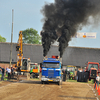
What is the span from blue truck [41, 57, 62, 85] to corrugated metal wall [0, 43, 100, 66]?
113 ft

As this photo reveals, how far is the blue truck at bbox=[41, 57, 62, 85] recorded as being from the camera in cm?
2666

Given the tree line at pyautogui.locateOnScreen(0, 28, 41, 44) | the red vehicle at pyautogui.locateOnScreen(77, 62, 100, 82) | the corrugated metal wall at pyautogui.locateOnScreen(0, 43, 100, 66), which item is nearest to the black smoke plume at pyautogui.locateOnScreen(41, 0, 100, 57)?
the red vehicle at pyautogui.locateOnScreen(77, 62, 100, 82)

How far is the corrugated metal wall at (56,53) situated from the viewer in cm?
Result: 6184

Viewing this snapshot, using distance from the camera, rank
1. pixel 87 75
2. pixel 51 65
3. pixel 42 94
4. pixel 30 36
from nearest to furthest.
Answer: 1. pixel 42 94
2. pixel 51 65
3. pixel 87 75
4. pixel 30 36

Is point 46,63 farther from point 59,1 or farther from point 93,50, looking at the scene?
point 93,50

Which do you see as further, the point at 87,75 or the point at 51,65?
the point at 87,75

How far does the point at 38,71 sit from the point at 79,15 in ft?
41.2

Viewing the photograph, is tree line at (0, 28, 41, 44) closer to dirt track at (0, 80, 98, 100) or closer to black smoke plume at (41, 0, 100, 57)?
black smoke plume at (41, 0, 100, 57)

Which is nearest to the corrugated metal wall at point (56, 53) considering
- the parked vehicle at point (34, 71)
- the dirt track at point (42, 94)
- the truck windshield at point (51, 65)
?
the parked vehicle at point (34, 71)

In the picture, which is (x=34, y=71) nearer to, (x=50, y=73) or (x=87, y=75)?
(x=87, y=75)

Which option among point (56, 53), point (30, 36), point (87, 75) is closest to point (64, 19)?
point (87, 75)

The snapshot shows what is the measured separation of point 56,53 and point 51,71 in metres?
35.7

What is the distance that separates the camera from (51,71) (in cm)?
2669

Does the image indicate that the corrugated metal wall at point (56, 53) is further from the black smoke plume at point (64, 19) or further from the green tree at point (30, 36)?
the green tree at point (30, 36)
